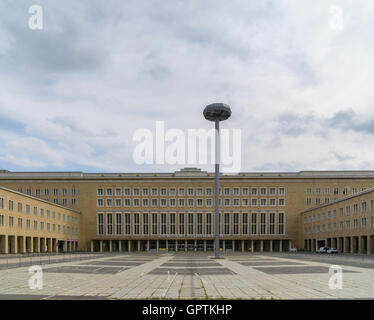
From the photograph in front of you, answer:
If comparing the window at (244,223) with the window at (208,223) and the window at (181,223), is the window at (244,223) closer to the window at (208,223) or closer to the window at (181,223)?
the window at (208,223)

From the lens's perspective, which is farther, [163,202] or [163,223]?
[163,202]

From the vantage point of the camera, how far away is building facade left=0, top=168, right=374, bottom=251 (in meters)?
108

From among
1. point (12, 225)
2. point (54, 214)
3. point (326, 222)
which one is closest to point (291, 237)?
point (326, 222)

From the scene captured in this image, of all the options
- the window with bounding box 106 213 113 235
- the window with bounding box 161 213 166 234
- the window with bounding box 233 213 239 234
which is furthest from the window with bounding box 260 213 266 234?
the window with bounding box 106 213 113 235

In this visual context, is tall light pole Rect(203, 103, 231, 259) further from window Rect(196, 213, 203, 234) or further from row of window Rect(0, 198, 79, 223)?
window Rect(196, 213, 203, 234)

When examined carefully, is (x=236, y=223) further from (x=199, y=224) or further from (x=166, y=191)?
(x=166, y=191)

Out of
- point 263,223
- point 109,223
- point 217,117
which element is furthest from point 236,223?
point 217,117

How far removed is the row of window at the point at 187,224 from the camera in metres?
108

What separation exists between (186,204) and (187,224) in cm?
635

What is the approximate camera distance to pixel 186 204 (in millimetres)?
110438

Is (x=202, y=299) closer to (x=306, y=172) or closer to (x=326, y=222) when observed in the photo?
(x=326, y=222)
